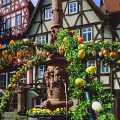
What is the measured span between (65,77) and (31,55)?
1.93ft

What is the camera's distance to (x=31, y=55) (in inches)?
280

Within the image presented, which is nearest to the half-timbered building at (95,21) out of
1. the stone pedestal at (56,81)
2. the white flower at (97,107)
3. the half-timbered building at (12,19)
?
the half-timbered building at (12,19)

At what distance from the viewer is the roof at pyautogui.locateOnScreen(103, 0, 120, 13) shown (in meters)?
27.6

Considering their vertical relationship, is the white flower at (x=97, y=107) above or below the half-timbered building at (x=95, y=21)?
below

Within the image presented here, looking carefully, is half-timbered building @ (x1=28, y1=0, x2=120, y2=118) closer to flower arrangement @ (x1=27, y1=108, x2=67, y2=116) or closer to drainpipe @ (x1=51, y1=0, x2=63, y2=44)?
drainpipe @ (x1=51, y1=0, x2=63, y2=44)

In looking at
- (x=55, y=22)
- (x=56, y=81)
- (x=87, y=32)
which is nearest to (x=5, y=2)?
(x=87, y=32)

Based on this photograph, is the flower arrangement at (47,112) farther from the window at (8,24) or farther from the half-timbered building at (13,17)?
the window at (8,24)

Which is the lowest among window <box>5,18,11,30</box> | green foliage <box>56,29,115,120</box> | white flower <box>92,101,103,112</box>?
white flower <box>92,101,103,112</box>

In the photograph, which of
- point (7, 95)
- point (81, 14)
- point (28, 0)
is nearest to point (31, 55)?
point (7, 95)

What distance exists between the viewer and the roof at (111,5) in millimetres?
27641

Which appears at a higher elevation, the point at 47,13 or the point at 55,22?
the point at 47,13

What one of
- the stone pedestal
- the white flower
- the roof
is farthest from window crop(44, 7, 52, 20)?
the white flower

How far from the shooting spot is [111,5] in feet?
92.1

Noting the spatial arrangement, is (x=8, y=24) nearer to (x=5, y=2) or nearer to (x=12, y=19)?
(x=12, y=19)
